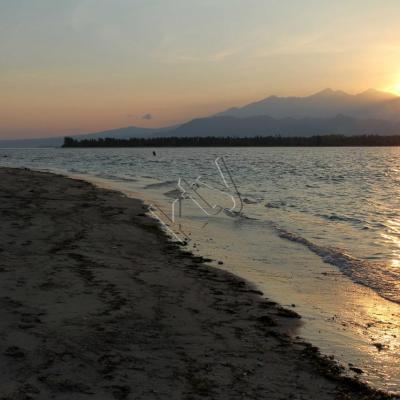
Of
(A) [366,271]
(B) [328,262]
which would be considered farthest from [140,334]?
(B) [328,262]

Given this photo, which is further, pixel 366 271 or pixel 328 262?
pixel 328 262

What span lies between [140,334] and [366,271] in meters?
7.33

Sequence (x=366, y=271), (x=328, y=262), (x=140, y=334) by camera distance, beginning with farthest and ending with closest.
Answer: (x=328, y=262) → (x=366, y=271) → (x=140, y=334)

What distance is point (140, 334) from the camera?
6.36m

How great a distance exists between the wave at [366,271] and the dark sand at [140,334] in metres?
2.98

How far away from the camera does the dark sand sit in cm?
493

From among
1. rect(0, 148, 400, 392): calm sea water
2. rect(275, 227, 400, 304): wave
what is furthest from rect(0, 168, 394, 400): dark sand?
rect(275, 227, 400, 304): wave

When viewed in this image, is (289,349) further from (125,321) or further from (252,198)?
(252,198)

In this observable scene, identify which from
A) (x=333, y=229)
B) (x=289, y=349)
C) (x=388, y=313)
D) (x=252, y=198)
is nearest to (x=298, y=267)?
(x=388, y=313)

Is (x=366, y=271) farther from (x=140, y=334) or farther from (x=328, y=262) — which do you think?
(x=140, y=334)

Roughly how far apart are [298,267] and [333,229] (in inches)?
284

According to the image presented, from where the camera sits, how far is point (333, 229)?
18578 mm

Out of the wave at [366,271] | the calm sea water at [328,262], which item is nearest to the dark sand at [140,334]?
the calm sea water at [328,262]

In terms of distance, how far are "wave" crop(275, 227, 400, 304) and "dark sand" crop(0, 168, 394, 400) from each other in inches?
117
